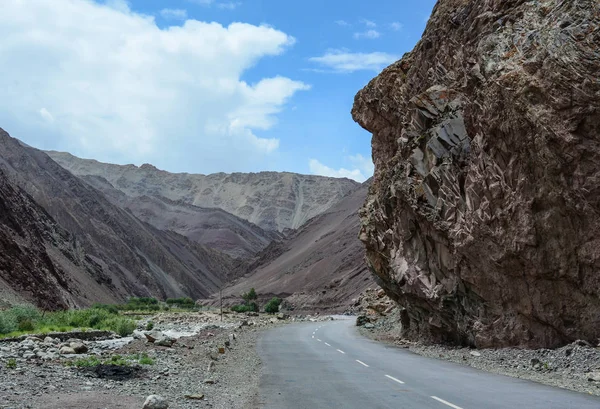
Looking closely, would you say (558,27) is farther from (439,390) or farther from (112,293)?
(112,293)

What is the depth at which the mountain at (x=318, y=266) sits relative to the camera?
3295 inches

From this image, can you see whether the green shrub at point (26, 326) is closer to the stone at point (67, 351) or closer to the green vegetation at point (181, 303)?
the stone at point (67, 351)

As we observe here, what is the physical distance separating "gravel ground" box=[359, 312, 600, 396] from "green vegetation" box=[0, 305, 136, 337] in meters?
17.7

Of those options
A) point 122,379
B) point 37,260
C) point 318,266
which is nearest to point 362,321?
point 122,379

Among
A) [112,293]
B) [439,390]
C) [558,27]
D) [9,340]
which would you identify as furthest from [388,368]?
[112,293]

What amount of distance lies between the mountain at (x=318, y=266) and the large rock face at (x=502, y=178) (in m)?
53.7

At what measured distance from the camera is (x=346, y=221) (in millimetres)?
127000

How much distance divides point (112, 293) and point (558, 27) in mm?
83814

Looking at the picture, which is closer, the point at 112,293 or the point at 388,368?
the point at 388,368

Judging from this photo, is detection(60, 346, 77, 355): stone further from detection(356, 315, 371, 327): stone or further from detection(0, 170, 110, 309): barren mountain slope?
detection(0, 170, 110, 309): barren mountain slope

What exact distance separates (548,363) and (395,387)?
5.42m

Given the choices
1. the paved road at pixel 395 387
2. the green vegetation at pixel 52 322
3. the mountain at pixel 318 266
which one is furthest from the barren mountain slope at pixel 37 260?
the paved road at pixel 395 387

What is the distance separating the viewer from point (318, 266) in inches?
4026

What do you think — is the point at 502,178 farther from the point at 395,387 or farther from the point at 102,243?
the point at 102,243
